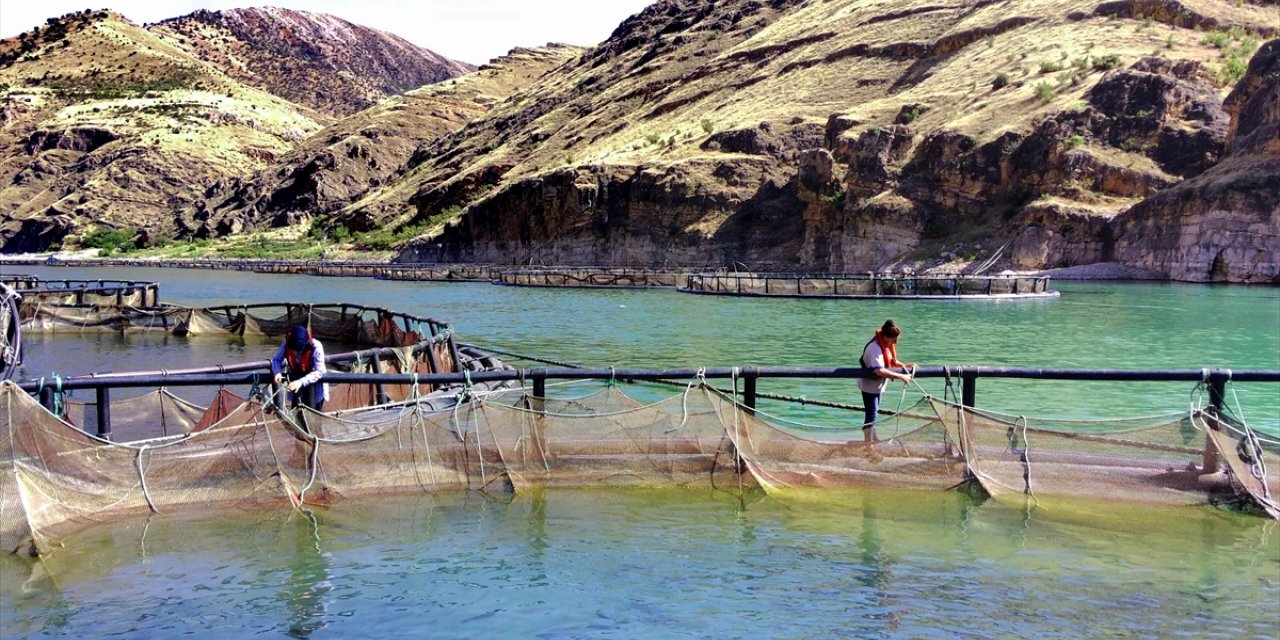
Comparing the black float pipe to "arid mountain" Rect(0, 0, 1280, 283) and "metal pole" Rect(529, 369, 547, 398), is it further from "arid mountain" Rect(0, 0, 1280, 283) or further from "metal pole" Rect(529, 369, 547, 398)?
"arid mountain" Rect(0, 0, 1280, 283)

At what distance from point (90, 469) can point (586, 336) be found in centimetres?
2682

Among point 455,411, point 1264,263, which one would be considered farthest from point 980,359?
point 1264,263

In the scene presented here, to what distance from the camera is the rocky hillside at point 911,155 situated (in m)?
74.0

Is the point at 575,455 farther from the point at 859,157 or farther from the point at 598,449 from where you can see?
the point at 859,157

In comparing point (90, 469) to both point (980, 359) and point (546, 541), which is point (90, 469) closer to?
point (546, 541)

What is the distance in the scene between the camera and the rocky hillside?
243 ft

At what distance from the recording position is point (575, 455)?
11227 mm

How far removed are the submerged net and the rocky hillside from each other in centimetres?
6175

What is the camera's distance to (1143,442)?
1040 centimetres

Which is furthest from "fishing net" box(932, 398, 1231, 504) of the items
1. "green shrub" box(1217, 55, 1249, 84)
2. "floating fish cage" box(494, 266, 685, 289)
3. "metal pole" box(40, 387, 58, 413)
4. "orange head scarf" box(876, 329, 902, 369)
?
"green shrub" box(1217, 55, 1249, 84)

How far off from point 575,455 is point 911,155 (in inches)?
3134

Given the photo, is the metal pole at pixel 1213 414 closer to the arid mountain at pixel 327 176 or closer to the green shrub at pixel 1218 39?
the green shrub at pixel 1218 39

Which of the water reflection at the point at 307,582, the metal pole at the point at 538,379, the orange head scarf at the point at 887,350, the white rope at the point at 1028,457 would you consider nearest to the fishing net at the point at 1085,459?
the white rope at the point at 1028,457

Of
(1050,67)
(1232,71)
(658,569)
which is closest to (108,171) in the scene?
(1050,67)
